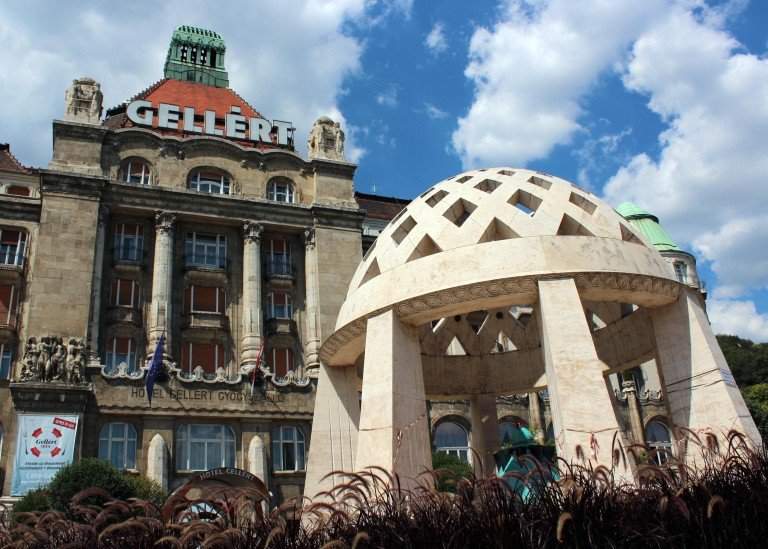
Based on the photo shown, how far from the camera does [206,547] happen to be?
24.2ft

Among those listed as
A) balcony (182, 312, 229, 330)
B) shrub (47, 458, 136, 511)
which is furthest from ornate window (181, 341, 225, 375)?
shrub (47, 458, 136, 511)

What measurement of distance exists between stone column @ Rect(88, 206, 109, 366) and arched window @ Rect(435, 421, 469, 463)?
77.8 feet

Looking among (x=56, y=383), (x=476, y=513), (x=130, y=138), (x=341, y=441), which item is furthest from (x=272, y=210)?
(x=476, y=513)

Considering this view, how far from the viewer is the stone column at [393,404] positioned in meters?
12.7

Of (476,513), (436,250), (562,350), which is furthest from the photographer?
(436,250)

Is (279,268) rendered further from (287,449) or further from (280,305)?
(287,449)

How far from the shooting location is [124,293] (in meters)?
43.5

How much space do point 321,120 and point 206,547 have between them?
1878 inches

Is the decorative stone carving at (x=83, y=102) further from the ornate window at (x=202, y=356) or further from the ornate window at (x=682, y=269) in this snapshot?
the ornate window at (x=682, y=269)

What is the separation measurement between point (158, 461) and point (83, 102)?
84.6 feet

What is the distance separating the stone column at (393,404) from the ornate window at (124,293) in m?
33.0

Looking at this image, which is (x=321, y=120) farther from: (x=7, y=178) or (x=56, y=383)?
(x=56, y=383)

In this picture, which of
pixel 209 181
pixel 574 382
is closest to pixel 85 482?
pixel 574 382

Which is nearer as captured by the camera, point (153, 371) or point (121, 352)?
point (153, 371)
